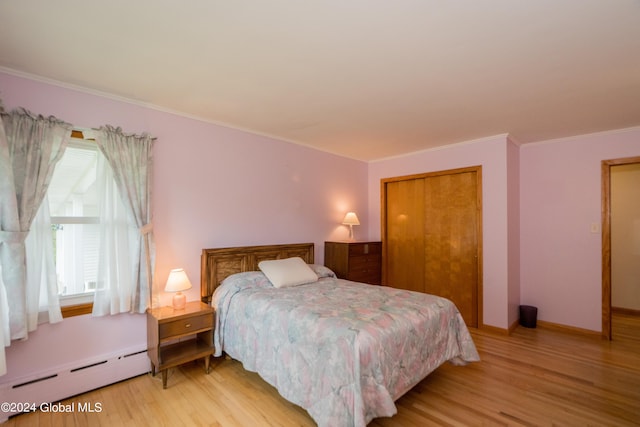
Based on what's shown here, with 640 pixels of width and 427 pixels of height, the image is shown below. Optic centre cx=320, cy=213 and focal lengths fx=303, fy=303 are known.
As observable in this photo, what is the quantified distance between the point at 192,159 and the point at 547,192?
431 cm

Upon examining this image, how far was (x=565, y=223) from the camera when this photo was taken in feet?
12.4

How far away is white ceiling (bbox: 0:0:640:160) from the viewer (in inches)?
61.5

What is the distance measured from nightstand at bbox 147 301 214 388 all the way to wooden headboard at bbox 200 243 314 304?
26 centimetres

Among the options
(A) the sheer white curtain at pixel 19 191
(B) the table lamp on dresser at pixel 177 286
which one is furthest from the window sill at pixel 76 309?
(B) the table lamp on dresser at pixel 177 286

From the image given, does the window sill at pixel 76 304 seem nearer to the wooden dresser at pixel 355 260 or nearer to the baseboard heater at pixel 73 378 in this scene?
the baseboard heater at pixel 73 378

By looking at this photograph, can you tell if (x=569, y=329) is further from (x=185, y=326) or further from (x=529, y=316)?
(x=185, y=326)

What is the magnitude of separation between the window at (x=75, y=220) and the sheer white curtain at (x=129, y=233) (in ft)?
0.44

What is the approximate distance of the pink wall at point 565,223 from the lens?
3568 millimetres

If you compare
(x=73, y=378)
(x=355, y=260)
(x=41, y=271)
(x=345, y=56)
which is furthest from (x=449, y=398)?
(x=41, y=271)

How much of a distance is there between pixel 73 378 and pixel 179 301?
901 millimetres

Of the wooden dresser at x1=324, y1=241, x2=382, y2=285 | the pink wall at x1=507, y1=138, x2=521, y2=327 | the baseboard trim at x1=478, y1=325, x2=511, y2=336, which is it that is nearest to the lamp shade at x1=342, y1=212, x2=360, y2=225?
the wooden dresser at x1=324, y1=241, x2=382, y2=285

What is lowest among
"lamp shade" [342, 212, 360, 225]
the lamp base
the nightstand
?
the nightstand

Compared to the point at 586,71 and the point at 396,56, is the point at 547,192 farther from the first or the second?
the point at 396,56

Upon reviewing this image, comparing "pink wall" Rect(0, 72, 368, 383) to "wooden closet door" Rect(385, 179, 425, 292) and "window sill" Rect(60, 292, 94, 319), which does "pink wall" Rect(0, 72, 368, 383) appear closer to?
"window sill" Rect(60, 292, 94, 319)
